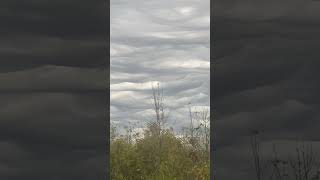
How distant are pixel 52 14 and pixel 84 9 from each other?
0.98 feet

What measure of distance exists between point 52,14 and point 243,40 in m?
1.79

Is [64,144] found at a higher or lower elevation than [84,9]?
lower

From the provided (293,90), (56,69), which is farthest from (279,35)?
(56,69)

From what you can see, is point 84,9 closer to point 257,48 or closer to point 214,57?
point 214,57

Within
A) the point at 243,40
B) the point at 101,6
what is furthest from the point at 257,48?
the point at 101,6

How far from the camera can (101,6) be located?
4.50 metres

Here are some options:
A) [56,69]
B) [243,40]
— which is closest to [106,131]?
[56,69]

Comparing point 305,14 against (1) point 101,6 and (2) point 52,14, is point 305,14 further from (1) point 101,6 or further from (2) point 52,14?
(2) point 52,14

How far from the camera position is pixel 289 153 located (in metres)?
4.49

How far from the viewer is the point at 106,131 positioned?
4.47m

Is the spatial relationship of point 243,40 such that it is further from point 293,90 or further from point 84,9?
point 84,9

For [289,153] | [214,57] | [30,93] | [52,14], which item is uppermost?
[52,14]

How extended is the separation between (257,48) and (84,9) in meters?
1.65

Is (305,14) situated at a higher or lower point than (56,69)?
higher
